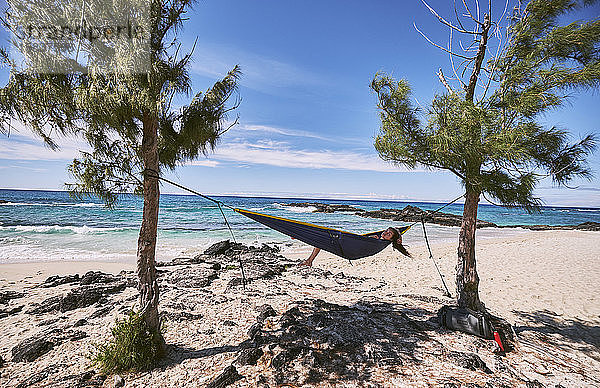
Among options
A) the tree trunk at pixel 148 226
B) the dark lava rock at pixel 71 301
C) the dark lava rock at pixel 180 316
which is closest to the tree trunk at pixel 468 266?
the dark lava rock at pixel 180 316

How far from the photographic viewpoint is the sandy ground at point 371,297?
282 centimetres

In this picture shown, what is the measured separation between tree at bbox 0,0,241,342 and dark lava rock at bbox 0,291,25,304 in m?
3.69

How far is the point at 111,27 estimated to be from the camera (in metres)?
2.26

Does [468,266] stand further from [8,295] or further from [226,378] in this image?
[8,295]

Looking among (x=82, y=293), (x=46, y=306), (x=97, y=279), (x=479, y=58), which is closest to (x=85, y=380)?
(x=82, y=293)

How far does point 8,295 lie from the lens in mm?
4809

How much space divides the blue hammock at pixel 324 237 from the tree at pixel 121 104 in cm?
117

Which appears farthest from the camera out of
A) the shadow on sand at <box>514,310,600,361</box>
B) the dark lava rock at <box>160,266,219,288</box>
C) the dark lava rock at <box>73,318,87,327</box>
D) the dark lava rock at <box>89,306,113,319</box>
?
the dark lava rock at <box>160,266,219,288</box>

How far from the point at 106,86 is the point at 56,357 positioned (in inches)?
111

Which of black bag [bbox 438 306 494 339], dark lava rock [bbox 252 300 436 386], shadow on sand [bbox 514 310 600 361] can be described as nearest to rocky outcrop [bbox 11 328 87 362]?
dark lava rock [bbox 252 300 436 386]

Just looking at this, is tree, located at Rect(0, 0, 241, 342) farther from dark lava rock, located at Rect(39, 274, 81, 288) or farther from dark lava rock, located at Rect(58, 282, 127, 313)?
dark lava rock, located at Rect(39, 274, 81, 288)

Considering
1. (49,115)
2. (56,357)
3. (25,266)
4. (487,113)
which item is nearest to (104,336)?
(56,357)

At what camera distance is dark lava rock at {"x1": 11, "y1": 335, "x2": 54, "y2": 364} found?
2.94 meters

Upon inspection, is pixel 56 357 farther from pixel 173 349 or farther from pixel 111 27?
pixel 111 27
